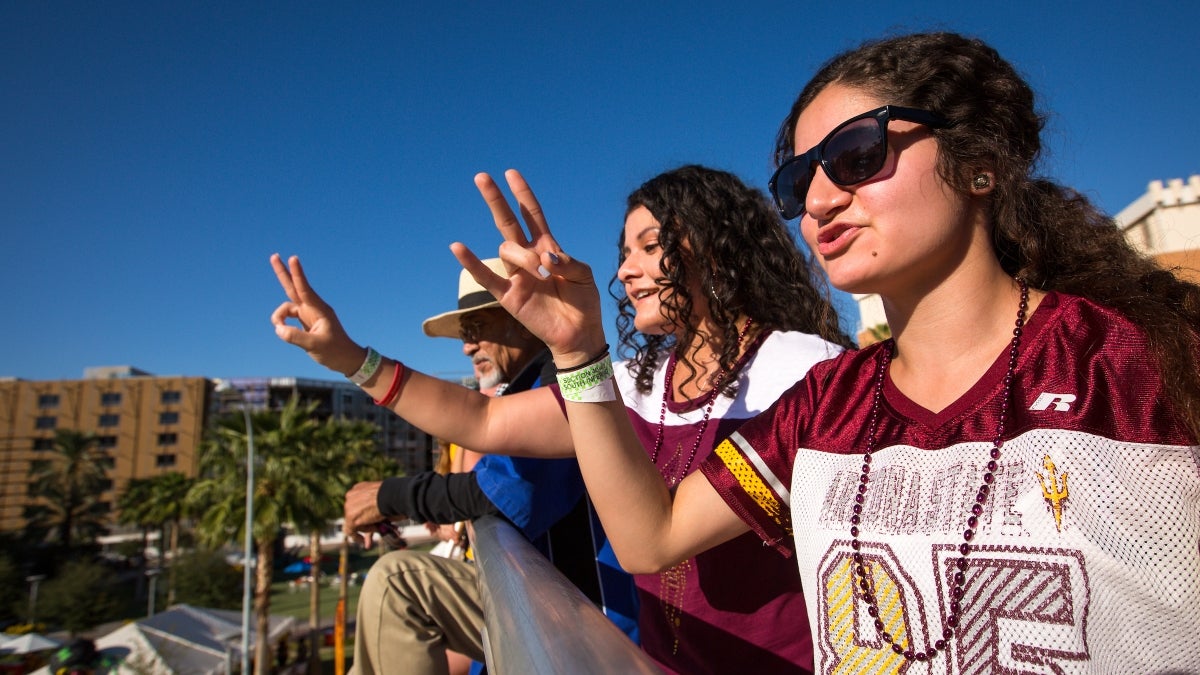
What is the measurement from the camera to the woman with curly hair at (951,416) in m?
1.02

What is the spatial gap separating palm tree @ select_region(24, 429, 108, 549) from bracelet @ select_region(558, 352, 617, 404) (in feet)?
218

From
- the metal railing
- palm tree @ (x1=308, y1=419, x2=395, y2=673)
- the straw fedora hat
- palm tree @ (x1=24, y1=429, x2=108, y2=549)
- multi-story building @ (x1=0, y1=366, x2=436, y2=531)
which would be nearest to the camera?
the metal railing

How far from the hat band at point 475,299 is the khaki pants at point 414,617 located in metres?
1.47

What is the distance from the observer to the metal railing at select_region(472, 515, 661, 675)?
0.72 meters

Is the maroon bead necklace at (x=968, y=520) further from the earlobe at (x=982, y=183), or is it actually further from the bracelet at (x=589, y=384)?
the bracelet at (x=589, y=384)

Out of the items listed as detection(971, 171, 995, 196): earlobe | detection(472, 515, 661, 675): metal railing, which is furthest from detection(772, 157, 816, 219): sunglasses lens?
detection(472, 515, 661, 675): metal railing

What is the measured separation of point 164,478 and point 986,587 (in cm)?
5325

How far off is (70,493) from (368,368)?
68.1 meters

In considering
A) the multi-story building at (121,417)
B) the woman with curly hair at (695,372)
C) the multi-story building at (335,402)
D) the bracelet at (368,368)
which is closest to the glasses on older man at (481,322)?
the woman with curly hair at (695,372)

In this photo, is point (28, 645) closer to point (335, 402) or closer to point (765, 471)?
point (765, 471)

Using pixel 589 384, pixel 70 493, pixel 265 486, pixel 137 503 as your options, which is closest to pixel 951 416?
pixel 589 384

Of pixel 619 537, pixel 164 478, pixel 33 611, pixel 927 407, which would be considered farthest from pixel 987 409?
pixel 164 478

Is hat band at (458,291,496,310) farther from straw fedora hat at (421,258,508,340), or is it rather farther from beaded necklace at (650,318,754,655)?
beaded necklace at (650,318,754,655)

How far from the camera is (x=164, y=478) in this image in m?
45.2
